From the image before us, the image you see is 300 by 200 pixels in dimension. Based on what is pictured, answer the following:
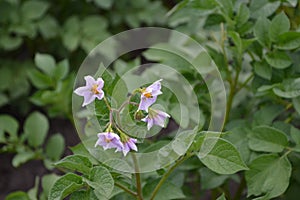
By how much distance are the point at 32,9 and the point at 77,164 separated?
1280 mm

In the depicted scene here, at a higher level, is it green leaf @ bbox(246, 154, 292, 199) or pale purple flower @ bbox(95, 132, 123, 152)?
pale purple flower @ bbox(95, 132, 123, 152)

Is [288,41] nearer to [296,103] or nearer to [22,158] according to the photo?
[296,103]

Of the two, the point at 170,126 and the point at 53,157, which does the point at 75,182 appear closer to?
the point at 53,157

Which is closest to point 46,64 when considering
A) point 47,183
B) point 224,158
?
point 47,183

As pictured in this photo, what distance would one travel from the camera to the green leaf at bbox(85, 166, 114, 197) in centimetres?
86

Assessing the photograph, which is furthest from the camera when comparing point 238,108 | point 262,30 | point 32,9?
point 32,9

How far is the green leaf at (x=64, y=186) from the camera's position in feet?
2.83

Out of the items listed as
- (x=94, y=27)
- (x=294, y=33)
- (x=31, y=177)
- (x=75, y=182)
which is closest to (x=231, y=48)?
(x=294, y=33)

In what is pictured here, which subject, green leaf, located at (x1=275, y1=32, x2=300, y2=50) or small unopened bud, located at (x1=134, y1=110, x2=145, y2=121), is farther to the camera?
green leaf, located at (x1=275, y1=32, x2=300, y2=50)

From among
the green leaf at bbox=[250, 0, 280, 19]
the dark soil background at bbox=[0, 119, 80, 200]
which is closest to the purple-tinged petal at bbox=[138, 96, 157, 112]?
the green leaf at bbox=[250, 0, 280, 19]

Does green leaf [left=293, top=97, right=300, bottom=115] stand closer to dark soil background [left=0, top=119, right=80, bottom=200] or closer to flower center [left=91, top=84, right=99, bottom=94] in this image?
flower center [left=91, top=84, right=99, bottom=94]

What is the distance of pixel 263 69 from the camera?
1173 mm

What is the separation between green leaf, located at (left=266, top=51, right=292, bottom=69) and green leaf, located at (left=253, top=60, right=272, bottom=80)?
0.02 m

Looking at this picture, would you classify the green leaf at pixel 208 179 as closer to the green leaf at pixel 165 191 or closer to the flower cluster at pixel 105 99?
the green leaf at pixel 165 191
